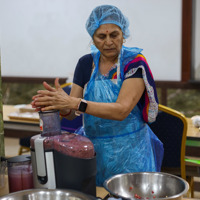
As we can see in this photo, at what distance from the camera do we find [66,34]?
17.6 ft

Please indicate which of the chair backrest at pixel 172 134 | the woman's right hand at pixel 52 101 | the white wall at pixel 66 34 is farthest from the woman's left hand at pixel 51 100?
the white wall at pixel 66 34

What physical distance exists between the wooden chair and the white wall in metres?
2.01

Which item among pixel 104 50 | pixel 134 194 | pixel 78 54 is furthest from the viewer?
pixel 78 54

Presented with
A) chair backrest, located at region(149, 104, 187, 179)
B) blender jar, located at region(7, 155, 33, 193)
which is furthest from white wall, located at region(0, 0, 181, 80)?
blender jar, located at region(7, 155, 33, 193)

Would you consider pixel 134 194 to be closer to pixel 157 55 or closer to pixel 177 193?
pixel 177 193

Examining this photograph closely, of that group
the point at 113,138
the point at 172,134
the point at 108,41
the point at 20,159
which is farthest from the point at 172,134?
the point at 20,159

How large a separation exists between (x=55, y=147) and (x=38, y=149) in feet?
0.20

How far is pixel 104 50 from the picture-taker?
1.72 m

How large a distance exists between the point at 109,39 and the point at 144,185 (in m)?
0.66


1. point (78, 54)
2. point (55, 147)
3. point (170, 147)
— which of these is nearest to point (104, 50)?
point (55, 147)

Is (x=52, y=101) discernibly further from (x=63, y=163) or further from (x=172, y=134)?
(x=172, y=134)

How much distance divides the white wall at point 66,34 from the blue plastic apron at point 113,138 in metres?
2.63

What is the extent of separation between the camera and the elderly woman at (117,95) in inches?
65.7

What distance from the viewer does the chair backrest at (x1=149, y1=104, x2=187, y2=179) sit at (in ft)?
8.21
